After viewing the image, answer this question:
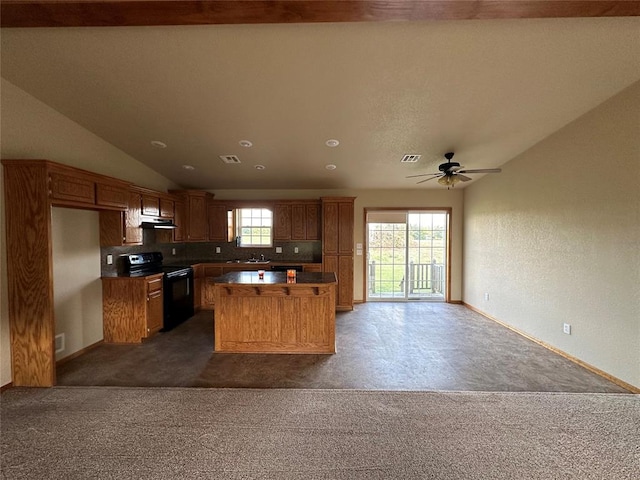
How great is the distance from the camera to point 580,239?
3021mm

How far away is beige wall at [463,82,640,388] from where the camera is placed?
2.53 metres

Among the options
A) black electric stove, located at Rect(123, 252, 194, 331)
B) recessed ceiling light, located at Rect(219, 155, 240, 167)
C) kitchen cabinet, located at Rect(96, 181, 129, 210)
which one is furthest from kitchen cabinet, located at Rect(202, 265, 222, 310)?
recessed ceiling light, located at Rect(219, 155, 240, 167)

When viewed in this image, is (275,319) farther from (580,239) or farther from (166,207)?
(580,239)

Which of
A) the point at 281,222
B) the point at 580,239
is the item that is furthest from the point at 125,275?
the point at 580,239

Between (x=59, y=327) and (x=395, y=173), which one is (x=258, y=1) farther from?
(x=59, y=327)

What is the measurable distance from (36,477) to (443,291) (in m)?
6.30

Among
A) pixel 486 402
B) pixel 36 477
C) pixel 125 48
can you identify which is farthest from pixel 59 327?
pixel 486 402

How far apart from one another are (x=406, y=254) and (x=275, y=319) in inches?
146

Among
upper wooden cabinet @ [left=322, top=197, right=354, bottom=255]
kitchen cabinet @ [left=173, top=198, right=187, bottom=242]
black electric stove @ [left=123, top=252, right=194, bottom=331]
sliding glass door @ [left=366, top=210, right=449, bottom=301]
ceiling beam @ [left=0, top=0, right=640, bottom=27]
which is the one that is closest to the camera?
ceiling beam @ [left=0, top=0, right=640, bottom=27]

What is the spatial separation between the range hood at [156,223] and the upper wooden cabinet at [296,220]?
194cm

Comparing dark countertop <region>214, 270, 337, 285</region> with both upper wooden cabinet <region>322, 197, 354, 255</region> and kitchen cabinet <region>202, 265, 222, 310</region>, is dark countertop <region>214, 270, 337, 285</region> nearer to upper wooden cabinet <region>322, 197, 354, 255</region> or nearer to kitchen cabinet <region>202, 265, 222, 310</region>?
upper wooden cabinet <region>322, 197, 354, 255</region>

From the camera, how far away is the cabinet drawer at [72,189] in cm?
250

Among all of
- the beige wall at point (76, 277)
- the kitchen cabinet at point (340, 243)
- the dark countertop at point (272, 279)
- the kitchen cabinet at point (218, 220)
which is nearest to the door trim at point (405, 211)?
the kitchen cabinet at point (340, 243)

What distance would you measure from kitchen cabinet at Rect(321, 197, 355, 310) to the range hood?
9.13ft
